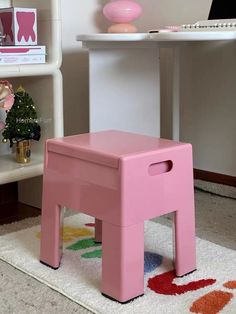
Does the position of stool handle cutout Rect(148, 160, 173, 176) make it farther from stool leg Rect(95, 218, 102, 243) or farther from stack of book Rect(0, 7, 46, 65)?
stack of book Rect(0, 7, 46, 65)

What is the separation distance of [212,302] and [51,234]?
0.40 m

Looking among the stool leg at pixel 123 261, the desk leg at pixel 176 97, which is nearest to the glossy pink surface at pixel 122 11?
the desk leg at pixel 176 97

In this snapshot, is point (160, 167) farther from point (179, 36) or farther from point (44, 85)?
point (44, 85)

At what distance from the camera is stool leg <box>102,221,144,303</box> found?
1.04m

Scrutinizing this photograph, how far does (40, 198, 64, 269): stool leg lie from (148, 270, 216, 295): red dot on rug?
231mm

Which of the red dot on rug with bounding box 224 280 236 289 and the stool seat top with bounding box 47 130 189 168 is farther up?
the stool seat top with bounding box 47 130 189 168

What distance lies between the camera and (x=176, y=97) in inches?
75.3

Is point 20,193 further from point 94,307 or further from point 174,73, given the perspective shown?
point 94,307

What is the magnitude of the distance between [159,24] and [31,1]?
62 cm

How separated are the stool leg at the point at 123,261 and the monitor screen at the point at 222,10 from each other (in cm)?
93

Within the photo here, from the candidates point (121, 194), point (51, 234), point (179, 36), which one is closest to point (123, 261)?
point (121, 194)

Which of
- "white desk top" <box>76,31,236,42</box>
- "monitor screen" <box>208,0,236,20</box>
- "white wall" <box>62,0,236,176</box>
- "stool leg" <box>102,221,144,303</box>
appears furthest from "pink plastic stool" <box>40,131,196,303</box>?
"white wall" <box>62,0,236,176</box>

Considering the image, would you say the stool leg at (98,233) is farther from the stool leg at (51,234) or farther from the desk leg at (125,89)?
the desk leg at (125,89)

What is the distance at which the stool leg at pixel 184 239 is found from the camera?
116cm
